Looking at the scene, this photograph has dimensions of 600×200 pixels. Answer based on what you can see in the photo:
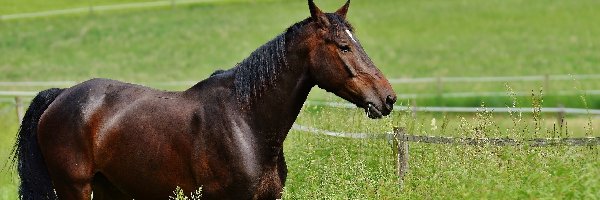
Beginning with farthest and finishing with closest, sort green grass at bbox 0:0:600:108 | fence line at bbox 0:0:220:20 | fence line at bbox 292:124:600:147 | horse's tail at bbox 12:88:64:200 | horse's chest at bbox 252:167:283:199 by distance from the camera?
fence line at bbox 0:0:220:20
green grass at bbox 0:0:600:108
horse's tail at bbox 12:88:64:200
fence line at bbox 292:124:600:147
horse's chest at bbox 252:167:283:199

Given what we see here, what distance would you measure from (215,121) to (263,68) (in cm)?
49

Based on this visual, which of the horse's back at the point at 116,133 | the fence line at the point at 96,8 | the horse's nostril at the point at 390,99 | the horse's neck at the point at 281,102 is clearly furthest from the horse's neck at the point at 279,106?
the fence line at the point at 96,8

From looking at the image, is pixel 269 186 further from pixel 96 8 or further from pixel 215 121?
pixel 96 8

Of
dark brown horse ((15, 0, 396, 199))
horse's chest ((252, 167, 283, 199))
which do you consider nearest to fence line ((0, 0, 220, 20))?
dark brown horse ((15, 0, 396, 199))

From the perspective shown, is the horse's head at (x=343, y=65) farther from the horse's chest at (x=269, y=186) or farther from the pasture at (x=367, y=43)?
the pasture at (x=367, y=43)

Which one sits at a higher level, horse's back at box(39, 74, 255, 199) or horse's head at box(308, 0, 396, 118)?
horse's head at box(308, 0, 396, 118)

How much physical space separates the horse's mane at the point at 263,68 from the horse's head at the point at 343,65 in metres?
0.13

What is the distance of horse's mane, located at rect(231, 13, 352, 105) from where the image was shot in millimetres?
7559

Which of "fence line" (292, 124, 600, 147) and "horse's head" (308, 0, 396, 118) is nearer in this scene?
"horse's head" (308, 0, 396, 118)

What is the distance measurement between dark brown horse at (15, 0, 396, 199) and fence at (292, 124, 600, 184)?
1701mm

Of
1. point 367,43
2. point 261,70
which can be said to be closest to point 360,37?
point 367,43

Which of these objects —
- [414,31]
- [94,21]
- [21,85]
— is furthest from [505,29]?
[21,85]

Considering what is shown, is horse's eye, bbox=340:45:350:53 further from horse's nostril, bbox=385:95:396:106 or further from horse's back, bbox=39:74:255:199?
horse's back, bbox=39:74:255:199

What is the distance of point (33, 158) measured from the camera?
28.1ft
